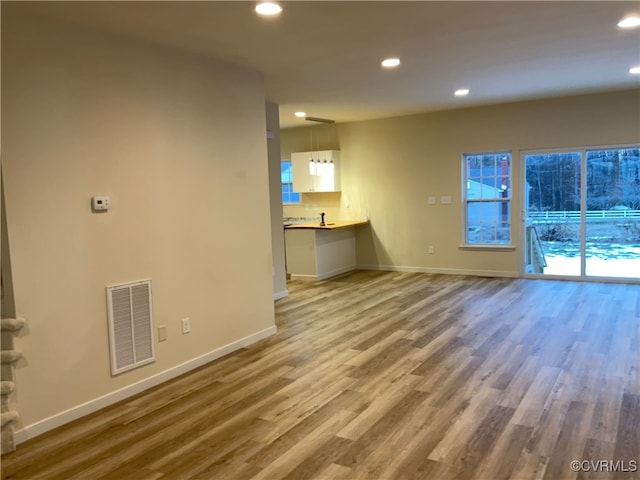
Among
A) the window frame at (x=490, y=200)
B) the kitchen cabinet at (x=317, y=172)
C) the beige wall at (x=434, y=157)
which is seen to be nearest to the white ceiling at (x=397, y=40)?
the beige wall at (x=434, y=157)

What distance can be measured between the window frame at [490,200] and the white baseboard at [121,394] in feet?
14.2

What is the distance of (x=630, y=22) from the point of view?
3639mm

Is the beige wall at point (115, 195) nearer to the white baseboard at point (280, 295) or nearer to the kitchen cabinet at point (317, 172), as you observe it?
the white baseboard at point (280, 295)

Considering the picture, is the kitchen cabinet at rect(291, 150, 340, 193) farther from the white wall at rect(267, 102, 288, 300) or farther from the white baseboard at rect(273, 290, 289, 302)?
the white baseboard at rect(273, 290, 289, 302)

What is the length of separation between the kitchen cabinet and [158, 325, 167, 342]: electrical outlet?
16.3ft

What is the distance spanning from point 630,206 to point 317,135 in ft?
16.3

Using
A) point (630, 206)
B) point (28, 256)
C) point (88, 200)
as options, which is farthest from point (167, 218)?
point (630, 206)

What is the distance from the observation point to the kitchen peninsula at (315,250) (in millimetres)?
7676

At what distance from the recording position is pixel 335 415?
10.2ft

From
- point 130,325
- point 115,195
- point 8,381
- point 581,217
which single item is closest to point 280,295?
point 130,325

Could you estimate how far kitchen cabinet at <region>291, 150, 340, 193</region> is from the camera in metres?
8.47

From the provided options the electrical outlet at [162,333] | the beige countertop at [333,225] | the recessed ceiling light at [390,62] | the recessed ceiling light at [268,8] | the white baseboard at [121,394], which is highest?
the recessed ceiling light at [390,62]

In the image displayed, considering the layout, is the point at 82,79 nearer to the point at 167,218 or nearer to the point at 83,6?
the point at 83,6

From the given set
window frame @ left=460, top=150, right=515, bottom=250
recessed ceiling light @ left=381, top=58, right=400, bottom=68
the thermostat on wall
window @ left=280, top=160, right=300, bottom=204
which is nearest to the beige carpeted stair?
the thermostat on wall
